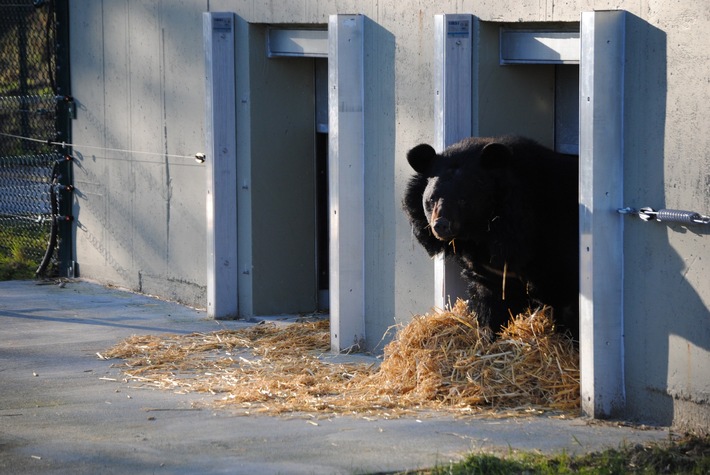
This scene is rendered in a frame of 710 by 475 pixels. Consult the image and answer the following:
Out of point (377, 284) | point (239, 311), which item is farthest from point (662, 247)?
point (239, 311)

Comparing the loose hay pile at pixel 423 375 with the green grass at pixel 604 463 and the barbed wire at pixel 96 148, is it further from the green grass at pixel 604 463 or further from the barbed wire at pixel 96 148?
the barbed wire at pixel 96 148

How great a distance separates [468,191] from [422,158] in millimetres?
480

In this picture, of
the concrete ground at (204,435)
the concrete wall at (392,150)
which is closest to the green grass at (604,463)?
the concrete ground at (204,435)

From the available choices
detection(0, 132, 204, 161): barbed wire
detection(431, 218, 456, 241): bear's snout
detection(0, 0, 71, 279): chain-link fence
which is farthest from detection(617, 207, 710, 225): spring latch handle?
detection(0, 0, 71, 279): chain-link fence

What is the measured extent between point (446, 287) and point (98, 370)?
8.46 feet

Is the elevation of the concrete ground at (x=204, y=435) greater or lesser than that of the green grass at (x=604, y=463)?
lesser

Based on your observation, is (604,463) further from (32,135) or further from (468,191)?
(32,135)

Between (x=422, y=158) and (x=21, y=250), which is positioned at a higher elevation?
(x=422, y=158)

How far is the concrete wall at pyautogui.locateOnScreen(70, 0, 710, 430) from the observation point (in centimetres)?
623

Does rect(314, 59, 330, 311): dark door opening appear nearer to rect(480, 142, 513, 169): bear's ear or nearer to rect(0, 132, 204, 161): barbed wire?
rect(0, 132, 204, 161): barbed wire

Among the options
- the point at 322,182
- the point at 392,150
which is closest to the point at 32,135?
the point at 322,182

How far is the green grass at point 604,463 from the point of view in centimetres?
544

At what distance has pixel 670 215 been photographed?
6.20 metres

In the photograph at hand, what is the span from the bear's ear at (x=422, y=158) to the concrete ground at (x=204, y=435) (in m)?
1.65
